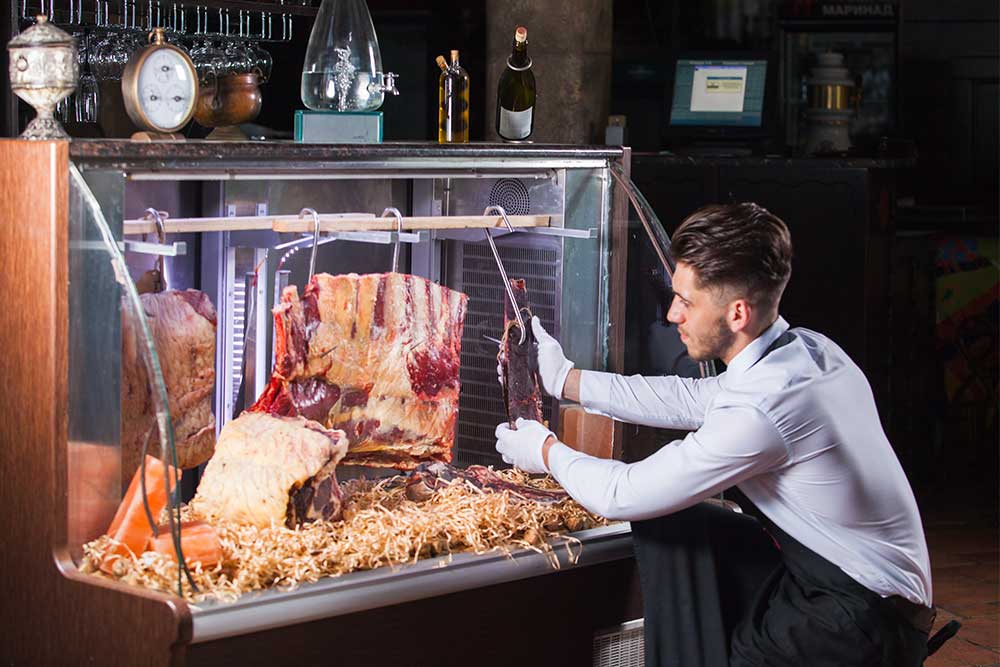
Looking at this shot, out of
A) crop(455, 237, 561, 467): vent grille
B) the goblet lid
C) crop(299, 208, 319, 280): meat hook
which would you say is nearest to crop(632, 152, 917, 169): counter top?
crop(455, 237, 561, 467): vent grille

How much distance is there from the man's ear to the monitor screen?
171 inches

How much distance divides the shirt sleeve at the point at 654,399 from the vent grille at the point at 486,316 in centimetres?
18

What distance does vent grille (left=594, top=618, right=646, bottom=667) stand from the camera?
2.84 meters

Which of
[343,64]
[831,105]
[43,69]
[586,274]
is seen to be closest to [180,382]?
[43,69]

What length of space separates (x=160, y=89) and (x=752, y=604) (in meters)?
1.44

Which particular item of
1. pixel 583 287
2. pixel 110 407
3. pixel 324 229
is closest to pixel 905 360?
pixel 583 287

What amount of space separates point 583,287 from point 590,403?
254 millimetres

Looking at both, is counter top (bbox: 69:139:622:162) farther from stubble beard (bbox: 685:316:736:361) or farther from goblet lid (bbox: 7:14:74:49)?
stubble beard (bbox: 685:316:736:361)

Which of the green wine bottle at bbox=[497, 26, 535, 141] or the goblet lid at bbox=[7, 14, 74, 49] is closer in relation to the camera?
the goblet lid at bbox=[7, 14, 74, 49]

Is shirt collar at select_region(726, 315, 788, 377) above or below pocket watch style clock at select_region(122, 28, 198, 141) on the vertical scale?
below

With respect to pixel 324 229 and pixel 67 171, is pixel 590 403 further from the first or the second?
pixel 67 171

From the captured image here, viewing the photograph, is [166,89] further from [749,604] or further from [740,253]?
[749,604]

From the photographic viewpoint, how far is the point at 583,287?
10.1 feet

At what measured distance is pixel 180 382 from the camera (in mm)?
2648
